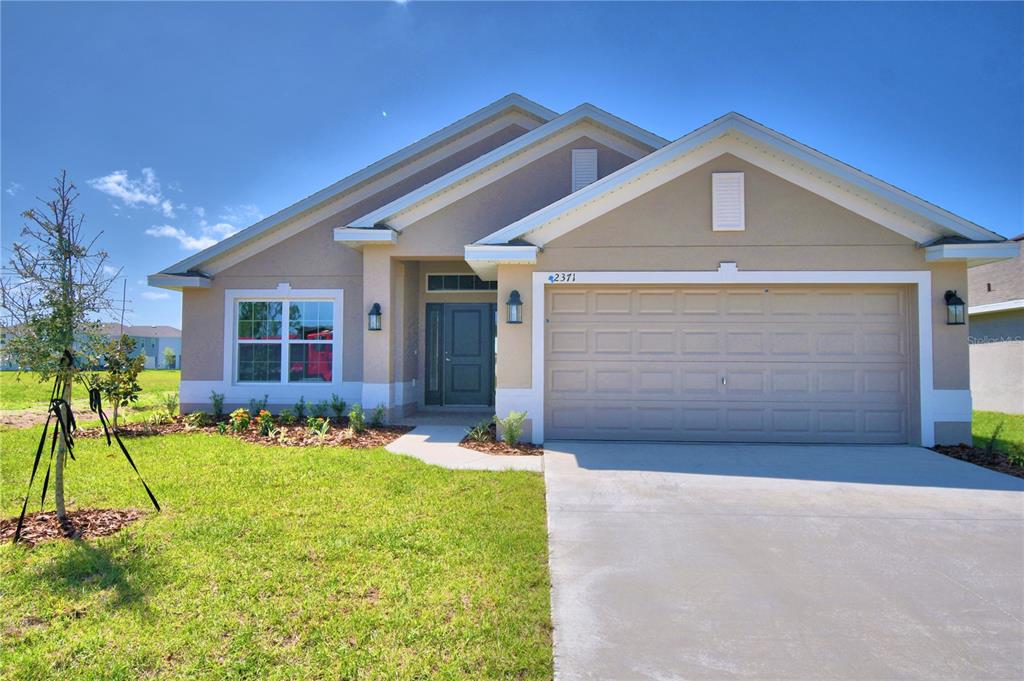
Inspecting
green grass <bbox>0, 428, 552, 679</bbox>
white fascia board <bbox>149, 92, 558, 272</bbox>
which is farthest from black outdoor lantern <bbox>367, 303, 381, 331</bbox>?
green grass <bbox>0, 428, 552, 679</bbox>

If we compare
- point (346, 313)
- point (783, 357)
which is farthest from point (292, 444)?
point (783, 357)

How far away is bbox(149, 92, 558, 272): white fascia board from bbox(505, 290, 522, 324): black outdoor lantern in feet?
16.1

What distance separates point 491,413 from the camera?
11.2 metres

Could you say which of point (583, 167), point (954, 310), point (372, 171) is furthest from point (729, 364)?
point (372, 171)

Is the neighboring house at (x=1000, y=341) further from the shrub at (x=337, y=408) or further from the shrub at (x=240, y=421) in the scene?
the shrub at (x=240, y=421)

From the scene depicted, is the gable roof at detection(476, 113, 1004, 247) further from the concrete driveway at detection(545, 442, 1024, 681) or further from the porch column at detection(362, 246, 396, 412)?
the concrete driveway at detection(545, 442, 1024, 681)

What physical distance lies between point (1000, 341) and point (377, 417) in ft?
53.1

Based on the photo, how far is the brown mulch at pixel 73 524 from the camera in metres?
4.08

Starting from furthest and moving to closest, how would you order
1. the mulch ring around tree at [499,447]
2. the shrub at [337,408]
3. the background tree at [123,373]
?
the shrub at [337,408] < the mulch ring around tree at [499,447] < the background tree at [123,373]

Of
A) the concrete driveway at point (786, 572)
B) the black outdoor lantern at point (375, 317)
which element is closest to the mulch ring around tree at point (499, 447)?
the concrete driveway at point (786, 572)

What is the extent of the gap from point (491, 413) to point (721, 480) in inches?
234

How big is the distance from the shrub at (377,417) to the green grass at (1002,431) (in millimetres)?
9900

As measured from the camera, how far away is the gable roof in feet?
25.2

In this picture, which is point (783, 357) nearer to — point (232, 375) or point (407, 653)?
point (407, 653)
